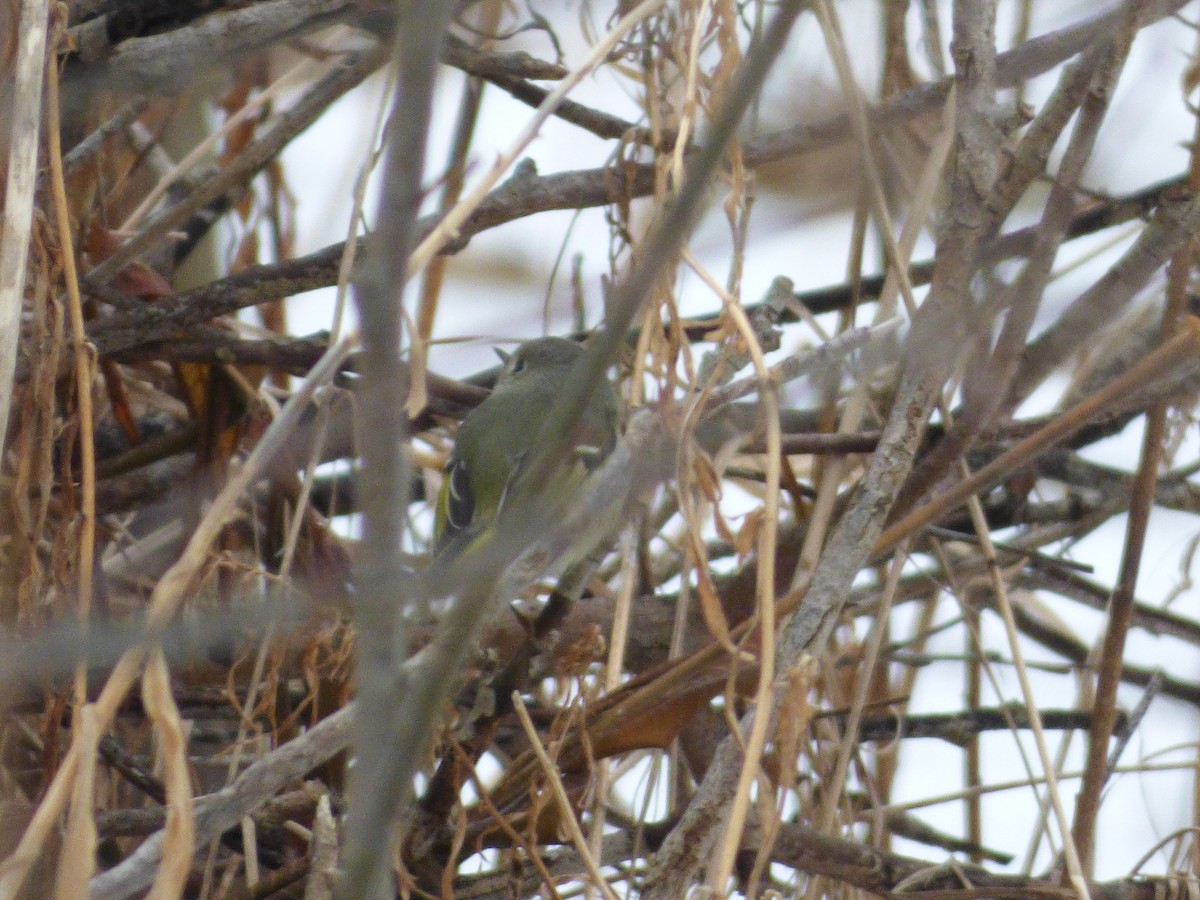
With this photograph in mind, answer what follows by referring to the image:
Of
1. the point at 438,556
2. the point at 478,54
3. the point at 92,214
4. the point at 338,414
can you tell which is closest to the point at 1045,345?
the point at 478,54

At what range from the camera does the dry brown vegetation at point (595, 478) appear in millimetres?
817

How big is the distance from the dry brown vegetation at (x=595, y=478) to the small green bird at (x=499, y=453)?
0.23ft

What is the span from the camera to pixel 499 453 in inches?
89.8

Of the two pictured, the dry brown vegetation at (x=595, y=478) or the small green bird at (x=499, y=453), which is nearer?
the dry brown vegetation at (x=595, y=478)

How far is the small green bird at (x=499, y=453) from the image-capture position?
2.14m

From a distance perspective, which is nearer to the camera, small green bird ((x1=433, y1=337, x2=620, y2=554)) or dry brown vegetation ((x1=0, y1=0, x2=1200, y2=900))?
dry brown vegetation ((x1=0, y1=0, x2=1200, y2=900))

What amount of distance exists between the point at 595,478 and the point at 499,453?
0.79 m

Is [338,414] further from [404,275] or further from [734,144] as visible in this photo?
[404,275]

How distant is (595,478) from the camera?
151cm

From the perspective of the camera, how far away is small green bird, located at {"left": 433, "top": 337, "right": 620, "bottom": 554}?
7.02ft

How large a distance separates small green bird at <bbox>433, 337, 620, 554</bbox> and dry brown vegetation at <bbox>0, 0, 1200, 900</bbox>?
7 cm

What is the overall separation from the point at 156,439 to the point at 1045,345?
1083 millimetres

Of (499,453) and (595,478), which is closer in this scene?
(595,478)

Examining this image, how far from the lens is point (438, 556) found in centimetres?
207
